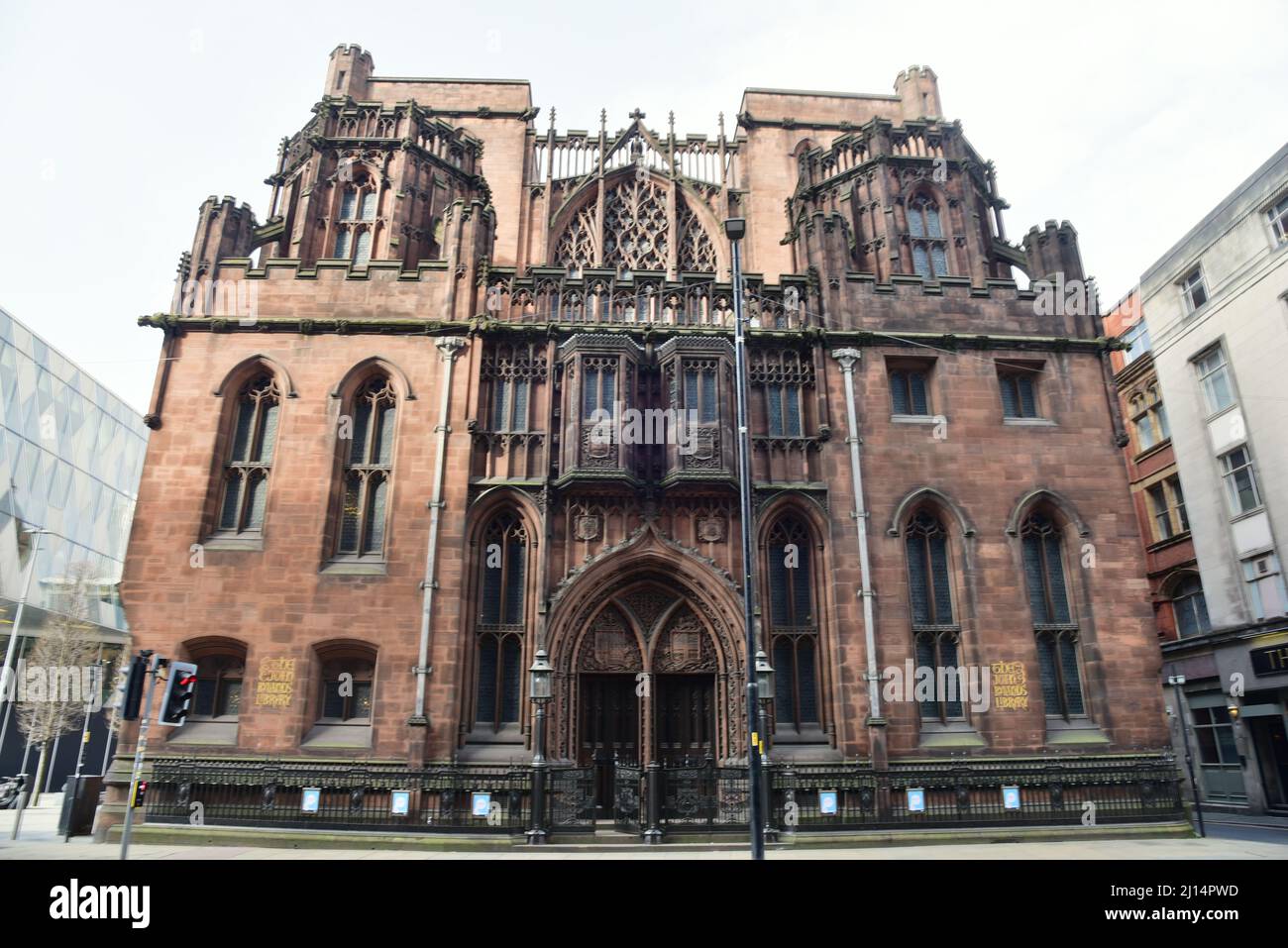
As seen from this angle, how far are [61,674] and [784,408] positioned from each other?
99.6 feet

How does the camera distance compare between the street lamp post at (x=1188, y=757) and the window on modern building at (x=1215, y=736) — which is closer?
the street lamp post at (x=1188, y=757)

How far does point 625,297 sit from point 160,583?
12.9 m

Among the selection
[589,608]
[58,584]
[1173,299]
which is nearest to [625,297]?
[589,608]

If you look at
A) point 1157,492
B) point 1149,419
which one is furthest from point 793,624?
point 1149,419

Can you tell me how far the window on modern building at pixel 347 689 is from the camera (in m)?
17.7

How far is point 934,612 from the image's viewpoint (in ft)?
62.1

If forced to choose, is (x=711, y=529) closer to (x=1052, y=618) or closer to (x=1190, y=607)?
(x=1052, y=618)

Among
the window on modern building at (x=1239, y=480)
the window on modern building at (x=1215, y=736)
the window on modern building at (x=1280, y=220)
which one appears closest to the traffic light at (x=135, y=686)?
the window on modern building at (x=1239, y=480)

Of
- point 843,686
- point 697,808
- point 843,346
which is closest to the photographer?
point 697,808

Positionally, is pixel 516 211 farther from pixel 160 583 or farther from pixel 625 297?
pixel 160 583

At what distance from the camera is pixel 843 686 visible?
1762cm

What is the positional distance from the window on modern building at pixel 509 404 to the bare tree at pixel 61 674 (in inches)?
955

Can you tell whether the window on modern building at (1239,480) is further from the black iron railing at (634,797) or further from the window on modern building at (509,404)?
the window on modern building at (509,404)

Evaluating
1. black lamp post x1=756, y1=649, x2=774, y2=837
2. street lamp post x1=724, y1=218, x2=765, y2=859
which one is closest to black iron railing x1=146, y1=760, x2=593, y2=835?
black lamp post x1=756, y1=649, x2=774, y2=837
